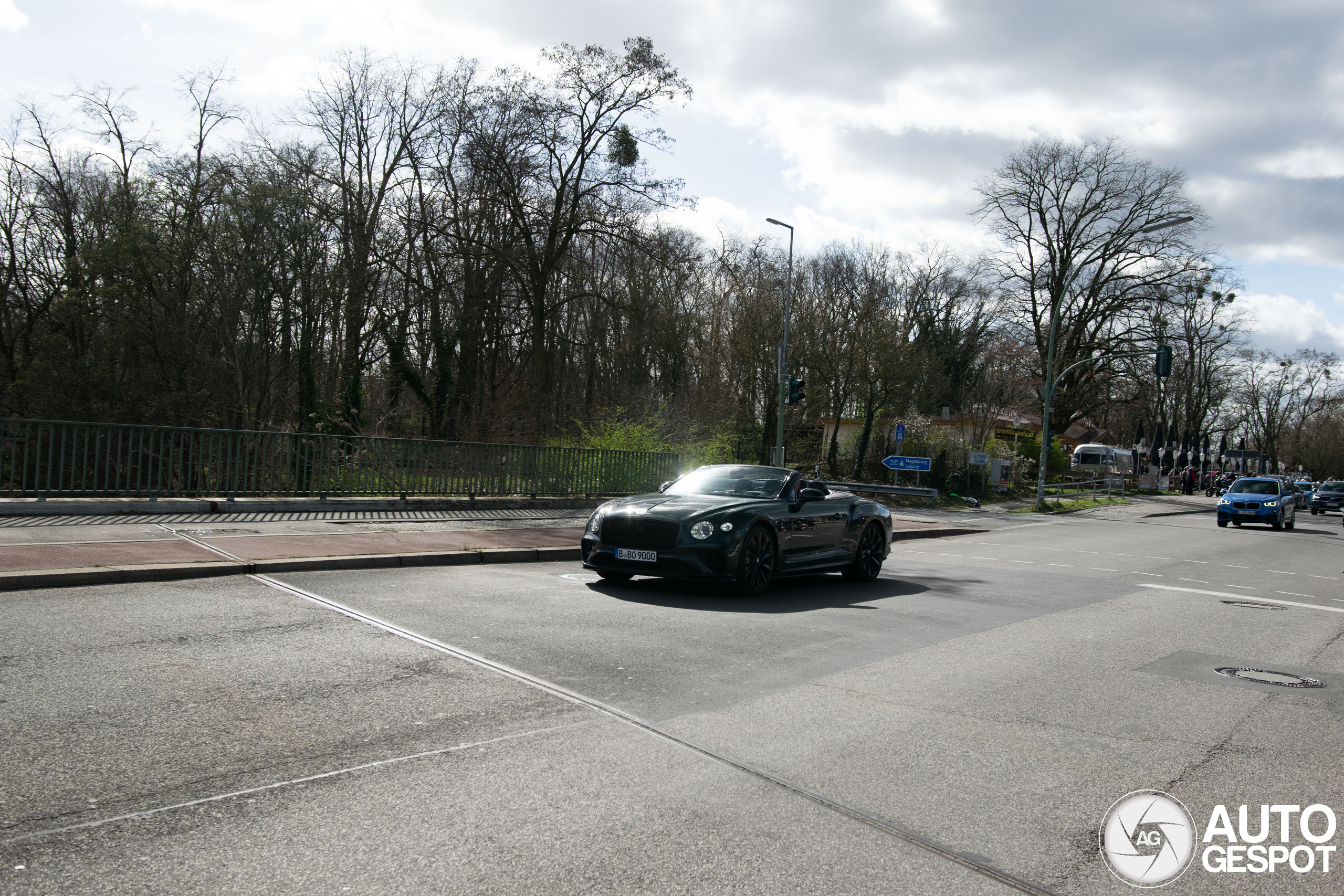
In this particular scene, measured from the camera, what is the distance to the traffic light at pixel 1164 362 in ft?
103

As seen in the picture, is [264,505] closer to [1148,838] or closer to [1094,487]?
[1148,838]

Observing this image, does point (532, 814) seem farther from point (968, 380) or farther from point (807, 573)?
point (968, 380)

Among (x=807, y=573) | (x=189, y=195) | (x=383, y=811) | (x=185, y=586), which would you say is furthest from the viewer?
(x=189, y=195)

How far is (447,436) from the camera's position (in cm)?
3322

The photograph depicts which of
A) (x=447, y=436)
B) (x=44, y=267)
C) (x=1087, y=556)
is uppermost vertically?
(x=44, y=267)

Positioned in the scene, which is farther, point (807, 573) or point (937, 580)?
point (937, 580)

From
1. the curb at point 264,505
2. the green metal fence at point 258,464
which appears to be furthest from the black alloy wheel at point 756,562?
the green metal fence at point 258,464

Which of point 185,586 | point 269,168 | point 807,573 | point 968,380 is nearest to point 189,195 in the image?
point 269,168

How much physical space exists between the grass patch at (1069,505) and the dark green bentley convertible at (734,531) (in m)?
25.1

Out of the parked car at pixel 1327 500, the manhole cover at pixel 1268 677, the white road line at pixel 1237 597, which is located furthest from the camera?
the parked car at pixel 1327 500

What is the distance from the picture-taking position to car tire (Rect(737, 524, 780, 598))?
9.75 metres

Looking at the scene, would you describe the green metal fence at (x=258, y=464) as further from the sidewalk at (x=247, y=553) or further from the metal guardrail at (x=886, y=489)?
the metal guardrail at (x=886, y=489)

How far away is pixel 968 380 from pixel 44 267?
44.7m

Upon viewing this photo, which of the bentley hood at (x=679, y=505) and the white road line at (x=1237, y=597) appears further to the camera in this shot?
the white road line at (x=1237, y=597)
